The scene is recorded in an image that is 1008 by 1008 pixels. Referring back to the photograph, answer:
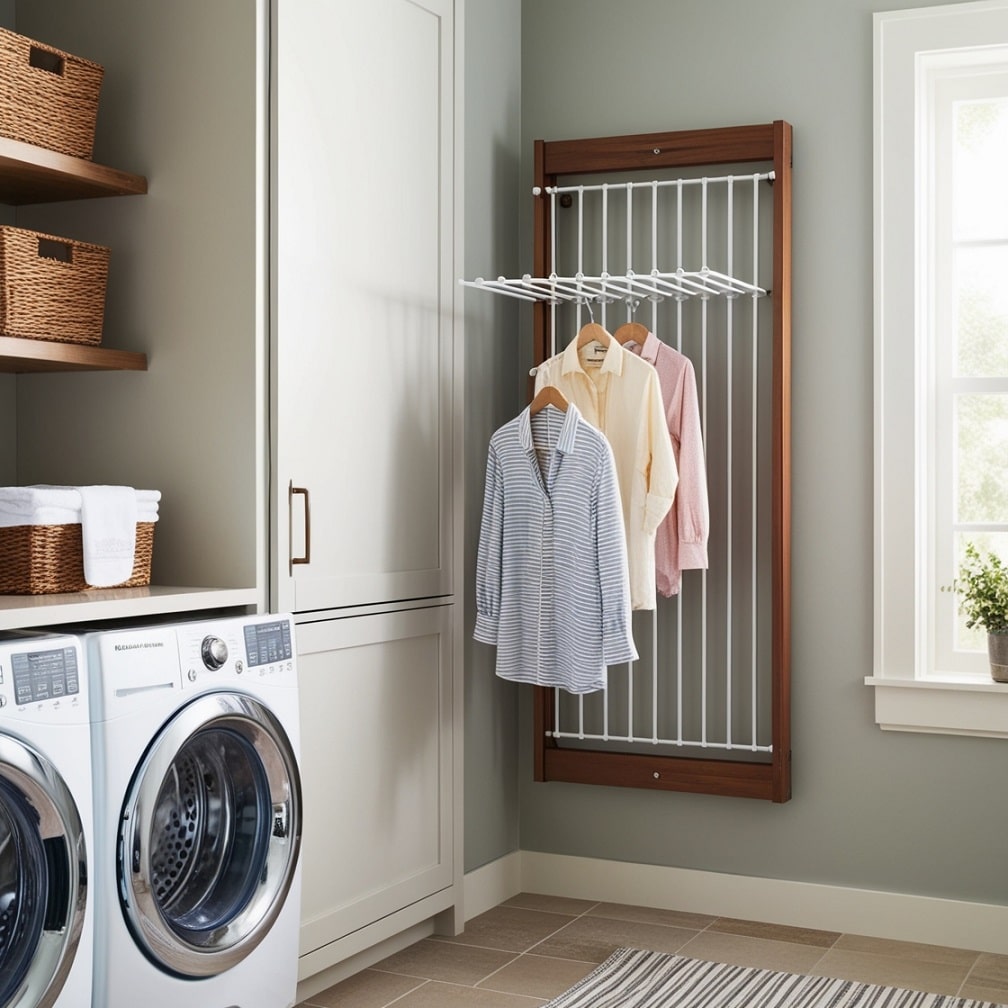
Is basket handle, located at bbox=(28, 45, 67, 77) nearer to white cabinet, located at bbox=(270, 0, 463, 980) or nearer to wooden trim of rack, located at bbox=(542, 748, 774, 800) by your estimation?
white cabinet, located at bbox=(270, 0, 463, 980)

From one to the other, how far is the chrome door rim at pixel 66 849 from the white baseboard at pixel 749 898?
1.55 m

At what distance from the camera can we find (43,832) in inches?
74.4

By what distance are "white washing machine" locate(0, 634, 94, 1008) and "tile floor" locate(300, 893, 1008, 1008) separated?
3.19 feet

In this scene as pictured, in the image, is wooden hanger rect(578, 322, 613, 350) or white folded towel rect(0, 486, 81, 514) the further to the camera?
wooden hanger rect(578, 322, 613, 350)

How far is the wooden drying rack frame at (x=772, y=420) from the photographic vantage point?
3.23m

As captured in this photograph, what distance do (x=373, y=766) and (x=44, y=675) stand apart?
1.10 m

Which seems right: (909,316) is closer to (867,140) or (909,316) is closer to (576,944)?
(867,140)

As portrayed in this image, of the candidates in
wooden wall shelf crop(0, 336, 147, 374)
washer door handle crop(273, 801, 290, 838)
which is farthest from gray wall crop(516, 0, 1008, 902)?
wooden wall shelf crop(0, 336, 147, 374)

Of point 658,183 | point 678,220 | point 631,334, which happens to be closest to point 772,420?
point 631,334

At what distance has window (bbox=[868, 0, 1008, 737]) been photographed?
3.19m

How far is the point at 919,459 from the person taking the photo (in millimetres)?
3252

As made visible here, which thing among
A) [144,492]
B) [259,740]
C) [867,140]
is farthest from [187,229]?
[867,140]

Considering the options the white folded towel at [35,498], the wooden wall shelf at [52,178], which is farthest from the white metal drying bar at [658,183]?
the white folded towel at [35,498]

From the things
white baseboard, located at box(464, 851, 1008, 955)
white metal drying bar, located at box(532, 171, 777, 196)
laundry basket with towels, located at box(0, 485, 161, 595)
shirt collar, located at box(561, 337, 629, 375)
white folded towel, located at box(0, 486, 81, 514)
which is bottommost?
white baseboard, located at box(464, 851, 1008, 955)
